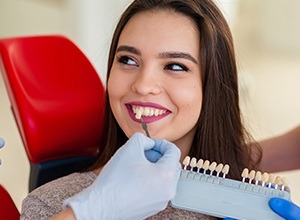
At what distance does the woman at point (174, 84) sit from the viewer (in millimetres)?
1087

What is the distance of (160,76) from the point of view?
1089 millimetres

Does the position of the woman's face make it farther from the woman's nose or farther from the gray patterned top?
the gray patterned top

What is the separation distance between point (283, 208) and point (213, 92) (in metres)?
0.36

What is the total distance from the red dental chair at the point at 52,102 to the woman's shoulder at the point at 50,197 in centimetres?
18

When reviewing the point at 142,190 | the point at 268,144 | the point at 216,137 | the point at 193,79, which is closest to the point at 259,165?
the point at 268,144

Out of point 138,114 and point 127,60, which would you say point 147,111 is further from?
point 127,60

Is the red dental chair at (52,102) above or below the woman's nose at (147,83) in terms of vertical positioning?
below

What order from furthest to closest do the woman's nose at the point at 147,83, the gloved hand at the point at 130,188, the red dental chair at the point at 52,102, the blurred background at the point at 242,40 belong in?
1. the blurred background at the point at 242,40
2. the red dental chair at the point at 52,102
3. the woman's nose at the point at 147,83
4. the gloved hand at the point at 130,188

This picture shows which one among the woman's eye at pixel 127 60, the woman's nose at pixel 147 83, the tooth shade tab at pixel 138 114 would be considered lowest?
the tooth shade tab at pixel 138 114

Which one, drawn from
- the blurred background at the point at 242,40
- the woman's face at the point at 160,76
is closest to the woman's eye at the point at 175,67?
the woman's face at the point at 160,76

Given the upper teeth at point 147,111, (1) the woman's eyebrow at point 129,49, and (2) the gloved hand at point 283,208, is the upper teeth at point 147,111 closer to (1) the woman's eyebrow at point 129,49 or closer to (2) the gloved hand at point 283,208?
(1) the woman's eyebrow at point 129,49

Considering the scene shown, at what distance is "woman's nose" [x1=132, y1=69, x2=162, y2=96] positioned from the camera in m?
1.06

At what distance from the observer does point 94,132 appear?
55.2 inches

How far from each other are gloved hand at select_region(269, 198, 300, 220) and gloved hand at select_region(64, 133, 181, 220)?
0.63ft
